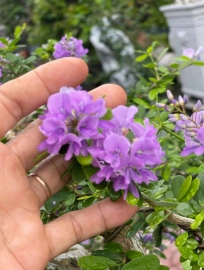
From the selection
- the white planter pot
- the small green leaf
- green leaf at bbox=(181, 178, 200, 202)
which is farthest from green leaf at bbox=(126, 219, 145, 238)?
the white planter pot

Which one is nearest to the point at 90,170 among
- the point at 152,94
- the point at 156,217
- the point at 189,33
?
the point at 156,217

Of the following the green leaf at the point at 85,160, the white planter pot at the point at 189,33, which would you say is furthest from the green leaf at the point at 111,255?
the white planter pot at the point at 189,33

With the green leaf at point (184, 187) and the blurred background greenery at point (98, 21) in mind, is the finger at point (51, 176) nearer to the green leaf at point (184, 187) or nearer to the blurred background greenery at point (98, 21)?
the green leaf at point (184, 187)

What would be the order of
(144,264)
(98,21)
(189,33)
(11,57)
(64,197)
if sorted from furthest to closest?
1. (98,21)
2. (189,33)
3. (11,57)
4. (64,197)
5. (144,264)

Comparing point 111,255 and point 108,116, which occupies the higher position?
point 108,116

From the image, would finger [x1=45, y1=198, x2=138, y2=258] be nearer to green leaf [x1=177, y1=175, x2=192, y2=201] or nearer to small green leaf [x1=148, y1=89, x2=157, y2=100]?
green leaf [x1=177, y1=175, x2=192, y2=201]

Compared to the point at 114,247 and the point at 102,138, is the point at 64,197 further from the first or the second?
the point at 102,138

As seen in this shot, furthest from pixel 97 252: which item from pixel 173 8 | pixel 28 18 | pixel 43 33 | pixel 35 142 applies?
pixel 28 18
